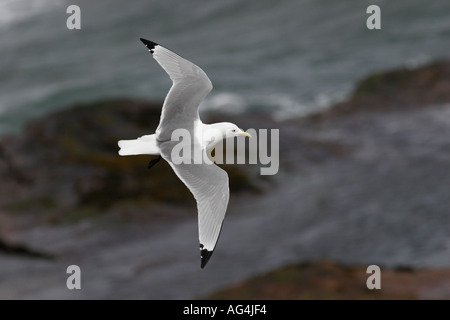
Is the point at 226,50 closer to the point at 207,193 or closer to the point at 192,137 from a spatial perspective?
the point at 192,137

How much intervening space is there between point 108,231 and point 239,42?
10066mm

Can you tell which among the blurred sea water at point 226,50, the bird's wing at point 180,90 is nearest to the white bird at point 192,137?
the bird's wing at point 180,90

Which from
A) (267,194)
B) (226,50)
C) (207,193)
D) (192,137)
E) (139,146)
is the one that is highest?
(226,50)

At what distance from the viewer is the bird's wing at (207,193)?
Answer: 609 cm

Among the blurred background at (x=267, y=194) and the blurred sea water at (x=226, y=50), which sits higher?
the blurred sea water at (x=226, y=50)

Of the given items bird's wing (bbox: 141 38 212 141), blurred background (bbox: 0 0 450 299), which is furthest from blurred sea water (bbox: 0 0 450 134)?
bird's wing (bbox: 141 38 212 141)

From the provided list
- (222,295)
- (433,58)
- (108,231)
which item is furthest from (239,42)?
(222,295)

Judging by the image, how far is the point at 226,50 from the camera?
20594mm

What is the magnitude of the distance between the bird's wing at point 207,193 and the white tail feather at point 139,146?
22 centimetres

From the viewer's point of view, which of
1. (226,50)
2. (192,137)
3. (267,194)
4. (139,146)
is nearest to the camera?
(139,146)

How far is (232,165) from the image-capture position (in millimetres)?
12406

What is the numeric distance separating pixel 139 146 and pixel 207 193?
2.01 feet

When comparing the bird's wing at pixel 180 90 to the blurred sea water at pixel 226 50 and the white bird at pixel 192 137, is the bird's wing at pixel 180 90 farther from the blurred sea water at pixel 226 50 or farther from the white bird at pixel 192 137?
the blurred sea water at pixel 226 50

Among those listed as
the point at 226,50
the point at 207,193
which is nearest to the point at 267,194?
the point at 207,193
